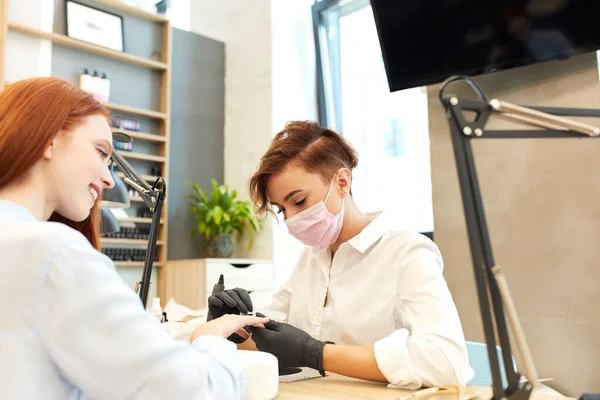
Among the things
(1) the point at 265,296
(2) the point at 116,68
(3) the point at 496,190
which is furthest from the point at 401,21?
(2) the point at 116,68

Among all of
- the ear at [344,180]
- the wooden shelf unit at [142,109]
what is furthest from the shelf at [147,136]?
the ear at [344,180]

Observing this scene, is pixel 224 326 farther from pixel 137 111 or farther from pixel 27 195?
pixel 137 111

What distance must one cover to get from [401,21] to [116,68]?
243 centimetres

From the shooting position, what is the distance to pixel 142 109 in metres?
4.06

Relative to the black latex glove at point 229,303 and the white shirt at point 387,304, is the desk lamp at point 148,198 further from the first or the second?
the white shirt at point 387,304

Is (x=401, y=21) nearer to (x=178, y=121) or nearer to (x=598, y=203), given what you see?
(x=598, y=203)

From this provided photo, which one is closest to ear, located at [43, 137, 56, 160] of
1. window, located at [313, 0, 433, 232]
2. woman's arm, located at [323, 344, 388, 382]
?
woman's arm, located at [323, 344, 388, 382]

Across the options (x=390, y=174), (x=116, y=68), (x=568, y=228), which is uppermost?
(x=116, y=68)

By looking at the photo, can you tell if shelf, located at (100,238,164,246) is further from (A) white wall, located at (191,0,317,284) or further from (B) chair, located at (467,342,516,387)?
(B) chair, located at (467,342,516,387)

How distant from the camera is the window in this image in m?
3.51

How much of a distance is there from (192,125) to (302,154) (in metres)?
2.98

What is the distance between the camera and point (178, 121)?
429cm

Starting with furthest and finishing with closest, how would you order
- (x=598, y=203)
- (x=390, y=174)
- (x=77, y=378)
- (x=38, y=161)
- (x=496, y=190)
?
(x=390, y=174), (x=496, y=190), (x=598, y=203), (x=38, y=161), (x=77, y=378)

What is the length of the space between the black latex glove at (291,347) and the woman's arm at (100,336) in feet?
1.57
